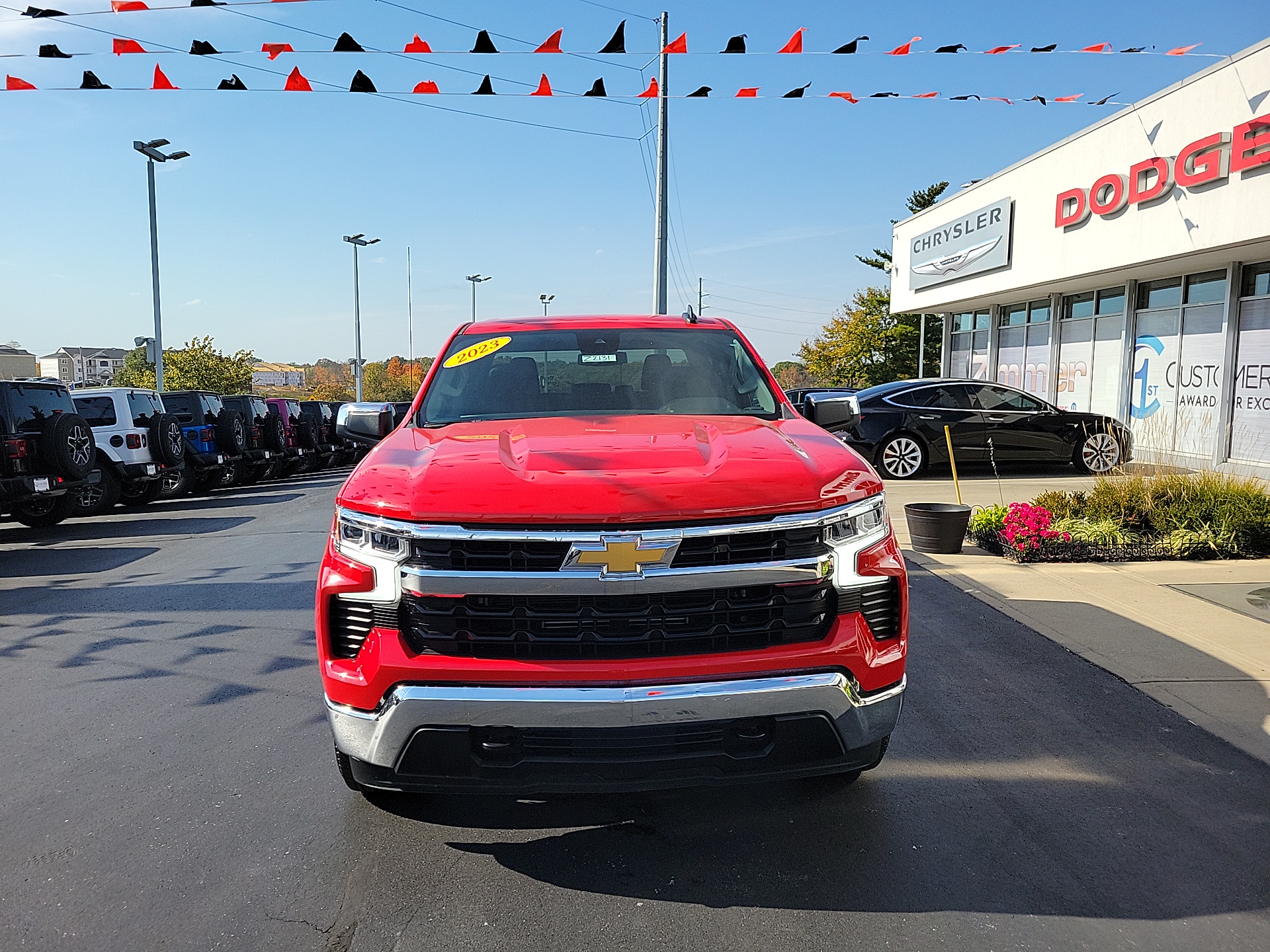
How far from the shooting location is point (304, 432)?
20.6m

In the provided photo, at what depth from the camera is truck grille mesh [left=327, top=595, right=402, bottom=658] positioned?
2.66m

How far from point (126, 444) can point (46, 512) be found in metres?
1.88

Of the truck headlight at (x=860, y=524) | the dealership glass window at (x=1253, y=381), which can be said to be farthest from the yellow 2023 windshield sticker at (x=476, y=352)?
the dealership glass window at (x=1253, y=381)

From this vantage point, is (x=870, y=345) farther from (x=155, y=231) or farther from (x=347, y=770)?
(x=347, y=770)

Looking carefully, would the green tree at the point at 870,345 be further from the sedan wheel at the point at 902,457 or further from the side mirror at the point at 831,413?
the side mirror at the point at 831,413

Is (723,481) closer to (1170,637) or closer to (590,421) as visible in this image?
(590,421)

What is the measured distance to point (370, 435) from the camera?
14.5ft

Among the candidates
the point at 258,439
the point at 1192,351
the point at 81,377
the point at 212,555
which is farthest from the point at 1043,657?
the point at 81,377

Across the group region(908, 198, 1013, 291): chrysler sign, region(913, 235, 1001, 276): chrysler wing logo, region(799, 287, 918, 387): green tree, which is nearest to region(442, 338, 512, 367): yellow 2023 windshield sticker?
region(908, 198, 1013, 291): chrysler sign

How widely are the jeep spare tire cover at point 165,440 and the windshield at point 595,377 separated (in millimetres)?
11425

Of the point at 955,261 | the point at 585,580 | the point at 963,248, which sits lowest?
the point at 585,580

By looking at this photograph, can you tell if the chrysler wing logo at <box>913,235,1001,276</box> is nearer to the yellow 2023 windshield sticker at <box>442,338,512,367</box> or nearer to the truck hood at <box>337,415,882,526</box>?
the yellow 2023 windshield sticker at <box>442,338,512,367</box>

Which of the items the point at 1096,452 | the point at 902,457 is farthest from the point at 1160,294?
the point at 902,457

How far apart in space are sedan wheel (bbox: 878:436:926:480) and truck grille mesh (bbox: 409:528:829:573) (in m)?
11.7
